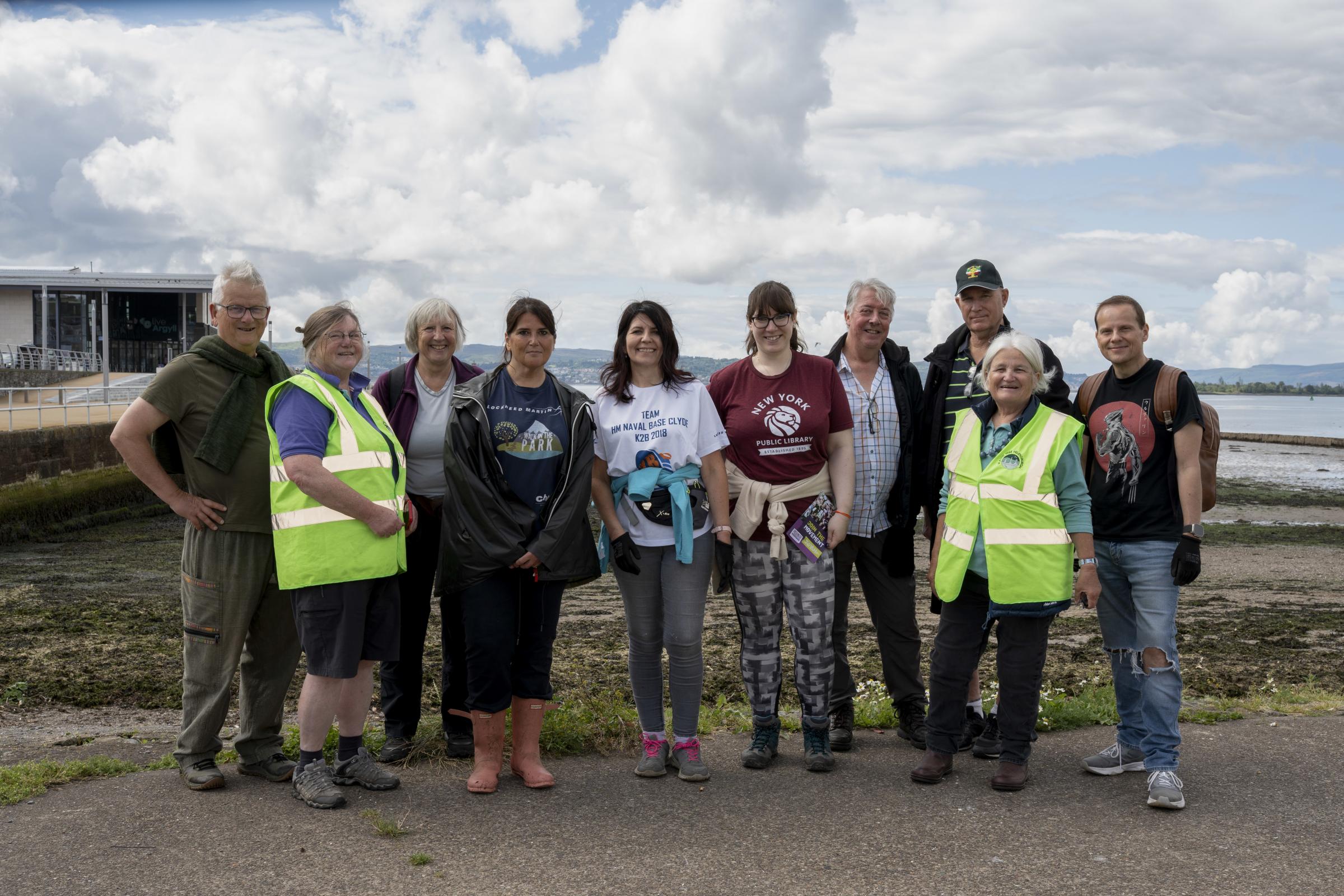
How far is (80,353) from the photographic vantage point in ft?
137

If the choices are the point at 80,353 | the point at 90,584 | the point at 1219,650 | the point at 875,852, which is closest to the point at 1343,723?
the point at 875,852

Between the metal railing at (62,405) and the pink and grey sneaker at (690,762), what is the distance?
12.7 meters

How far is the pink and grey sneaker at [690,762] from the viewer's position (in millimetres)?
4492

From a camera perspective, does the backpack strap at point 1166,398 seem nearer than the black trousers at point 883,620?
Yes

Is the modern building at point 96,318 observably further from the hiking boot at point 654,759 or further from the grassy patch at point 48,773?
the hiking boot at point 654,759

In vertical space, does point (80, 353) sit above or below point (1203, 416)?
above

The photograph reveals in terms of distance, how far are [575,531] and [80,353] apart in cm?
4421

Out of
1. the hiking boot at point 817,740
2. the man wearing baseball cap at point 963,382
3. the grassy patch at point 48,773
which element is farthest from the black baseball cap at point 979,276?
the grassy patch at point 48,773

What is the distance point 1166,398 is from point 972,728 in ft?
5.93

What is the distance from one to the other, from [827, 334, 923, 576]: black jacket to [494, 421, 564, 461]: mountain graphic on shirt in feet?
4.93

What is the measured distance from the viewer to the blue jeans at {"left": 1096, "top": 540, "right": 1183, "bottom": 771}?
440 cm

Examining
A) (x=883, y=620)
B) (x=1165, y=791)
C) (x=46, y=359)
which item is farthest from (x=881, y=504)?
(x=46, y=359)

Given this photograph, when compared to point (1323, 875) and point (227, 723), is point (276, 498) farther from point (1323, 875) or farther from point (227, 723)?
point (1323, 875)

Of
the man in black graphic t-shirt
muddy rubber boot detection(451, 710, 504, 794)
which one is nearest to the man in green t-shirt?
muddy rubber boot detection(451, 710, 504, 794)
